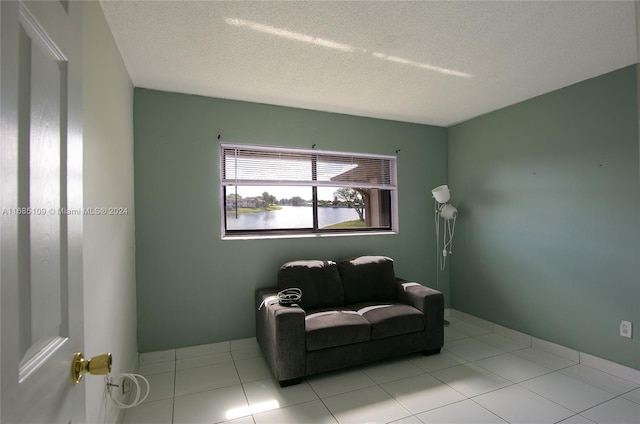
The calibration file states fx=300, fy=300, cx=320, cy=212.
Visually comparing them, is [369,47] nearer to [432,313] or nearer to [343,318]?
[343,318]

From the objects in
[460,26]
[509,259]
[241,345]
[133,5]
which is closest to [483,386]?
[509,259]

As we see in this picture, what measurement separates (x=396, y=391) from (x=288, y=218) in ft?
6.63

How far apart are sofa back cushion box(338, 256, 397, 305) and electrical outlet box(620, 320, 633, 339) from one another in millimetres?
1915

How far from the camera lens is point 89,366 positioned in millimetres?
789

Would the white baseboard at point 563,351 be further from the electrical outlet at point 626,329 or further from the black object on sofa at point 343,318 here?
the black object on sofa at point 343,318

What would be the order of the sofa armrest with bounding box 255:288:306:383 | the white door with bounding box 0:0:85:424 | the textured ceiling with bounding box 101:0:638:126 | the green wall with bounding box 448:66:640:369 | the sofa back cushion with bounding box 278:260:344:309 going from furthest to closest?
the sofa back cushion with bounding box 278:260:344:309 < the green wall with bounding box 448:66:640:369 < the sofa armrest with bounding box 255:288:306:383 < the textured ceiling with bounding box 101:0:638:126 < the white door with bounding box 0:0:85:424

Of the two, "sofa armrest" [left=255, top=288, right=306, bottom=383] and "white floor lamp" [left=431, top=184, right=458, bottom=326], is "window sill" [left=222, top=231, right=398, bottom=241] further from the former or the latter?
"sofa armrest" [left=255, top=288, right=306, bottom=383]

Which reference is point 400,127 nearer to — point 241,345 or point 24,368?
point 241,345

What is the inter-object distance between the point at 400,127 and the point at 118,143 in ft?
10.5

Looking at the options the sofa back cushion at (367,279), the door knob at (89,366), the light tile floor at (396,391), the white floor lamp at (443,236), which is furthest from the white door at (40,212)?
the white floor lamp at (443,236)

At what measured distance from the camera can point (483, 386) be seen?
2.44 metres

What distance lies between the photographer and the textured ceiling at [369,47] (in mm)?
1802

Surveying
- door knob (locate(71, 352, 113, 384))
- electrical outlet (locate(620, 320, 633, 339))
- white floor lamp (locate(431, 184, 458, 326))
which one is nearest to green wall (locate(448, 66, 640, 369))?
electrical outlet (locate(620, 320, 633, 339))

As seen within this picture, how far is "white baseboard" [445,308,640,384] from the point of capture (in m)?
2.50
